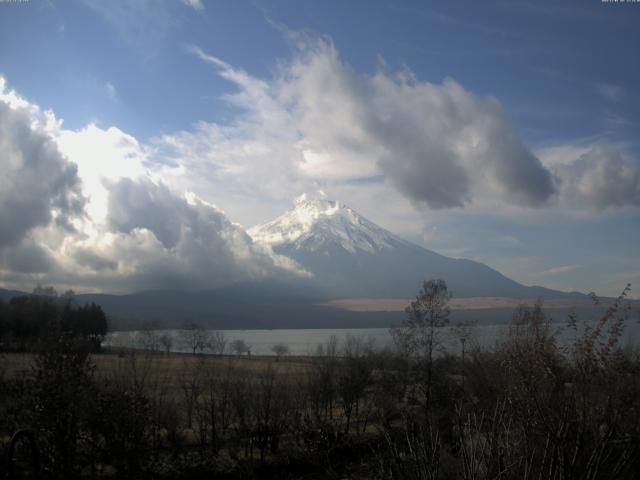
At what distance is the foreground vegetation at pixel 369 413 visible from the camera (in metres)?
9.01

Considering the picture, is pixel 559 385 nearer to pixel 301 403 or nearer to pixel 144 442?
pixel 144 442

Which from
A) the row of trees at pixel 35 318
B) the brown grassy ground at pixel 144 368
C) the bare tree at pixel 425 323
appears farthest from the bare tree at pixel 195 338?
the bare tree at pixel 425 323

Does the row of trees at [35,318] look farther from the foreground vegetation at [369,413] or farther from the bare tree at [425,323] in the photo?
the foreground vegetation at [369,413]

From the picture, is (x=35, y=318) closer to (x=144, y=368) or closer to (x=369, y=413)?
(x=144, y=368)

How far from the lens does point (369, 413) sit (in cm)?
4116

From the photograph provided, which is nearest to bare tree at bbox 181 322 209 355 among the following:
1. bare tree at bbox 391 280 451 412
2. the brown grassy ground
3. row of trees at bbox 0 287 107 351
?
row of trees at bbox 0 287 107 351

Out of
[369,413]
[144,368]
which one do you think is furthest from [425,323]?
[144,368]

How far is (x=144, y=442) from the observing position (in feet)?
82.3

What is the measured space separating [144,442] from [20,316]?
79.2 meters

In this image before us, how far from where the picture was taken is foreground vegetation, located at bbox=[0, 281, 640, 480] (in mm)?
9008

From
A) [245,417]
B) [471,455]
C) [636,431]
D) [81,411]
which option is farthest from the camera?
[245,417]

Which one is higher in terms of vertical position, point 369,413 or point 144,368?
point 144,368

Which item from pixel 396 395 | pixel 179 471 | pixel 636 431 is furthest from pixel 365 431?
pixel 636 431

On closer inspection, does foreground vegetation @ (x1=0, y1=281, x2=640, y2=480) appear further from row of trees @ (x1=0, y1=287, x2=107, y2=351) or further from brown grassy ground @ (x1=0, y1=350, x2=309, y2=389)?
row of trees @ (x1=0, y1=287, x2=107, y2=351)
